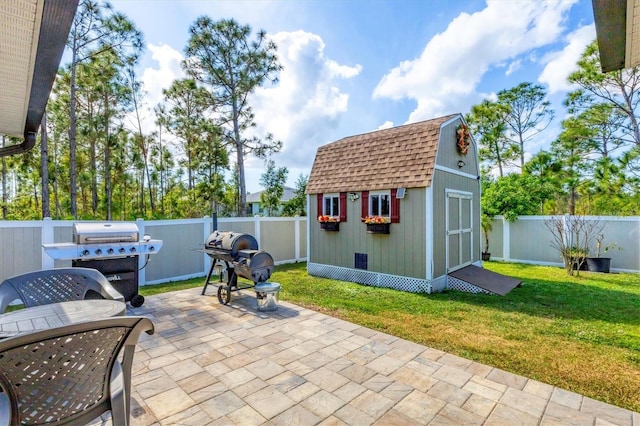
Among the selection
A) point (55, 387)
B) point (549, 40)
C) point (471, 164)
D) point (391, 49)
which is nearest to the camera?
point (55, 387)

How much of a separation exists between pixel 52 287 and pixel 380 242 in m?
5.38

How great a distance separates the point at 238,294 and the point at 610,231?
30.7 feet

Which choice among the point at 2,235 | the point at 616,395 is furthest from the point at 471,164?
the point at 2,235

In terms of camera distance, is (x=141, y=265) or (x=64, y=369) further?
(x=141, y=265)

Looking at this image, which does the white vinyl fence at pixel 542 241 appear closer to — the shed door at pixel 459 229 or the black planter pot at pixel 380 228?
the shed door at pixel 459 229

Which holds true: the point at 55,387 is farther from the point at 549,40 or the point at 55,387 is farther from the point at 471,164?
the point at 549,40

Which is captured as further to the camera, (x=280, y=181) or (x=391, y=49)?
(x=280, y=181)

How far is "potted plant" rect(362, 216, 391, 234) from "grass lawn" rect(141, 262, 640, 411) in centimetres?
120

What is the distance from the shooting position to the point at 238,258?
4.85 metres

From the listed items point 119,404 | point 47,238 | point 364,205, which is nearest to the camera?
point 119,404

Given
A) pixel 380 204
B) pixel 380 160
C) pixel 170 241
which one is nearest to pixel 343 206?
pixel 380 204

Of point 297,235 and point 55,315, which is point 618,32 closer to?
point 55,315

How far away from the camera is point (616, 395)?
2.48m

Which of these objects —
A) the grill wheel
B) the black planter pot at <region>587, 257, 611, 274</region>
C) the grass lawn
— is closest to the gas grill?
the grill wheel
